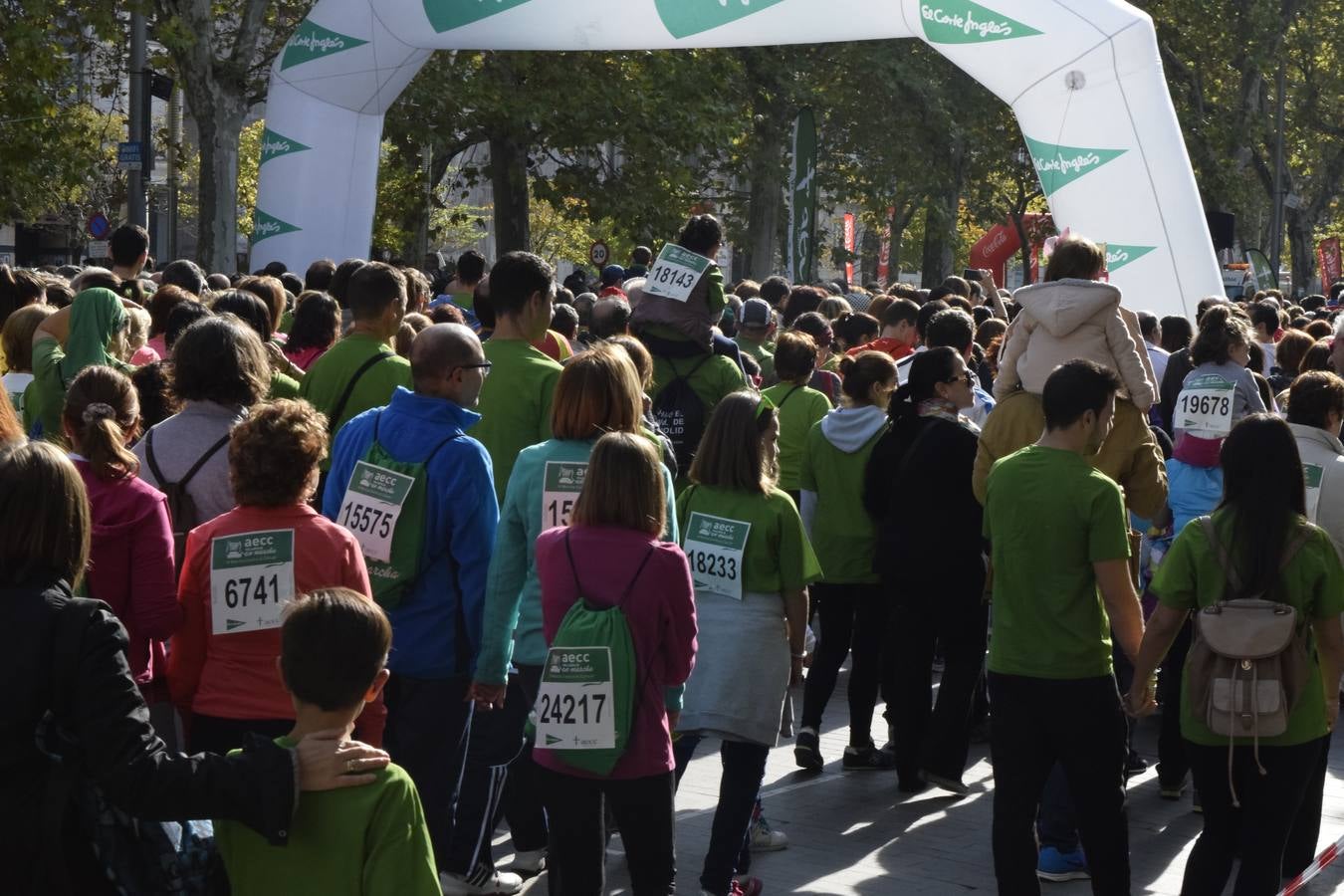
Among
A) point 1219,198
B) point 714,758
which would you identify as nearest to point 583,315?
point 714,758

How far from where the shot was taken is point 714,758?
8.61 metres

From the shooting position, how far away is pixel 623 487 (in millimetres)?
4965

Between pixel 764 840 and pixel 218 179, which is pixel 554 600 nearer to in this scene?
pixel 764 840

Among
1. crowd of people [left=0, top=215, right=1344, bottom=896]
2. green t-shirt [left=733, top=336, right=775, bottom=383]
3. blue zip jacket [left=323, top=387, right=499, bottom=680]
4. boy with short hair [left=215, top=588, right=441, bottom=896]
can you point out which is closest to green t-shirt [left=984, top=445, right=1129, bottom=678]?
crowd of people [left=0, top=215, right=1344, bottom=896]

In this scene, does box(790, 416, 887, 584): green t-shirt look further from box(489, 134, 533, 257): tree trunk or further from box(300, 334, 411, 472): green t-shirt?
box(489, 134, 533, 257): tree trunk

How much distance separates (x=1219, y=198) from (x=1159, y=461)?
4056 cm

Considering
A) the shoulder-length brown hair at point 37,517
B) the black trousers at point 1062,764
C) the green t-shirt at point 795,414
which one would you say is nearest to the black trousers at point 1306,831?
the black trousers at point 1062,764

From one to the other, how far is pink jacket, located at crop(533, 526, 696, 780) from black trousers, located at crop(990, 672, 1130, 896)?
120 cm

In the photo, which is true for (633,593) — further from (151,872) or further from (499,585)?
(151,872)

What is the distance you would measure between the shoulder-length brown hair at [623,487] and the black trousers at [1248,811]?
6.05ft

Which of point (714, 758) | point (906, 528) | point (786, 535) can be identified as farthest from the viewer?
point (714, 758)

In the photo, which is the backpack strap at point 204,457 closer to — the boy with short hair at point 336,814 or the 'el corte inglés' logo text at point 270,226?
the boy with short hair at point 336,814

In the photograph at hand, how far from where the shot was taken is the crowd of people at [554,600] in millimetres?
3432

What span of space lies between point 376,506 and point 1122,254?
9319 mm
